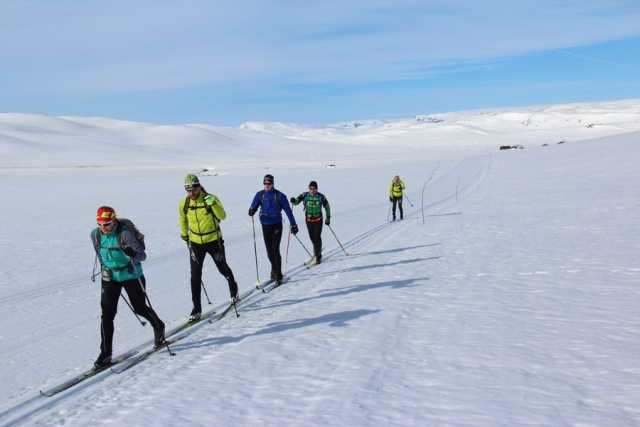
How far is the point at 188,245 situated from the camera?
7.05m

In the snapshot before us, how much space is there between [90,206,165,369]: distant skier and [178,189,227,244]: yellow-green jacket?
1381mm

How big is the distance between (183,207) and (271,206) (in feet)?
6.49

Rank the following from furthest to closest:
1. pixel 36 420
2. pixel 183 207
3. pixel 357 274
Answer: pixel 357 274, pixel 183 207, pixel 36 420

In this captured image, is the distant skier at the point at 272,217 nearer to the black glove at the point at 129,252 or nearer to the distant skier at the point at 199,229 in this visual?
the distant skier at the point at 199,229

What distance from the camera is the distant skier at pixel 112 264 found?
17.4 ft

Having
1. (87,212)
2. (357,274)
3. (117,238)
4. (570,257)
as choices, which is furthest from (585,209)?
(87,212)

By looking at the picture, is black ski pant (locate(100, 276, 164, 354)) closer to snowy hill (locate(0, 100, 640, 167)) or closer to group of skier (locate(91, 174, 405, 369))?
group of skier (locate(91, 174, 405, 369))

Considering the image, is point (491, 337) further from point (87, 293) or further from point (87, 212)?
point (87, 212)

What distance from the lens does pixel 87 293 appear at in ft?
29.0

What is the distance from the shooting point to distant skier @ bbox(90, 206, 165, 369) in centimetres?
529

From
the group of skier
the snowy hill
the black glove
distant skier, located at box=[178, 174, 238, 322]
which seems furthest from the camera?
the snowy hill

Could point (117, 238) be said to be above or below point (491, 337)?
above

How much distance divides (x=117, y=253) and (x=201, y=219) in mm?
1606

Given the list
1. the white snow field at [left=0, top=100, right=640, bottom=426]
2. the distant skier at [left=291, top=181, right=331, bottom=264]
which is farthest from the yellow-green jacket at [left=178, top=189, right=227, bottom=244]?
the distant skier at [left=291, top=181, right=331, bottom=264]
